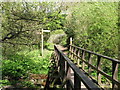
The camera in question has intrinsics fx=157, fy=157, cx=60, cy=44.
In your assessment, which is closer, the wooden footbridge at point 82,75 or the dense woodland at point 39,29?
the wooden footbridge at point 82,75

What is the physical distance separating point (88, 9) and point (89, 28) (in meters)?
1.39

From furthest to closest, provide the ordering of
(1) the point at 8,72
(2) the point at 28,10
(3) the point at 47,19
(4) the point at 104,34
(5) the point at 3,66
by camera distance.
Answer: (3) the point at 47,19 < (2) the point at 28,10 < (4) the point at 104,34 < (5) the point at 3,66 < (1) the point at 8,72

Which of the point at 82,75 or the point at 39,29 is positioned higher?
the point at 39,29

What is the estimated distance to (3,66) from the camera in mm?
7363

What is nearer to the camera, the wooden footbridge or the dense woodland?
the wooden footbridge

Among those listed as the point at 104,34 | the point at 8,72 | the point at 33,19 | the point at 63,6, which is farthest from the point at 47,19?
the point at 8,72

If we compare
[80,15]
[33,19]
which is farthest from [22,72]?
[80,15]

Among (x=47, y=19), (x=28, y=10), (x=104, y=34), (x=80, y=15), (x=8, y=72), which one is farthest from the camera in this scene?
(x=80, y=15)

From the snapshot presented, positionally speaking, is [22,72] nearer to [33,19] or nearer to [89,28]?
[33,19]

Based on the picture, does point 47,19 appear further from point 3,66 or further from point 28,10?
point 3,66

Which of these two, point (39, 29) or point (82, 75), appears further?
point (39, 29)

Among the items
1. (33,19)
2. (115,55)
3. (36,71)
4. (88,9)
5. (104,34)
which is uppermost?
(88,9)

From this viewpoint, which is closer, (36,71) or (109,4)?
(36,71)

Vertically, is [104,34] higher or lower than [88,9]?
lower
